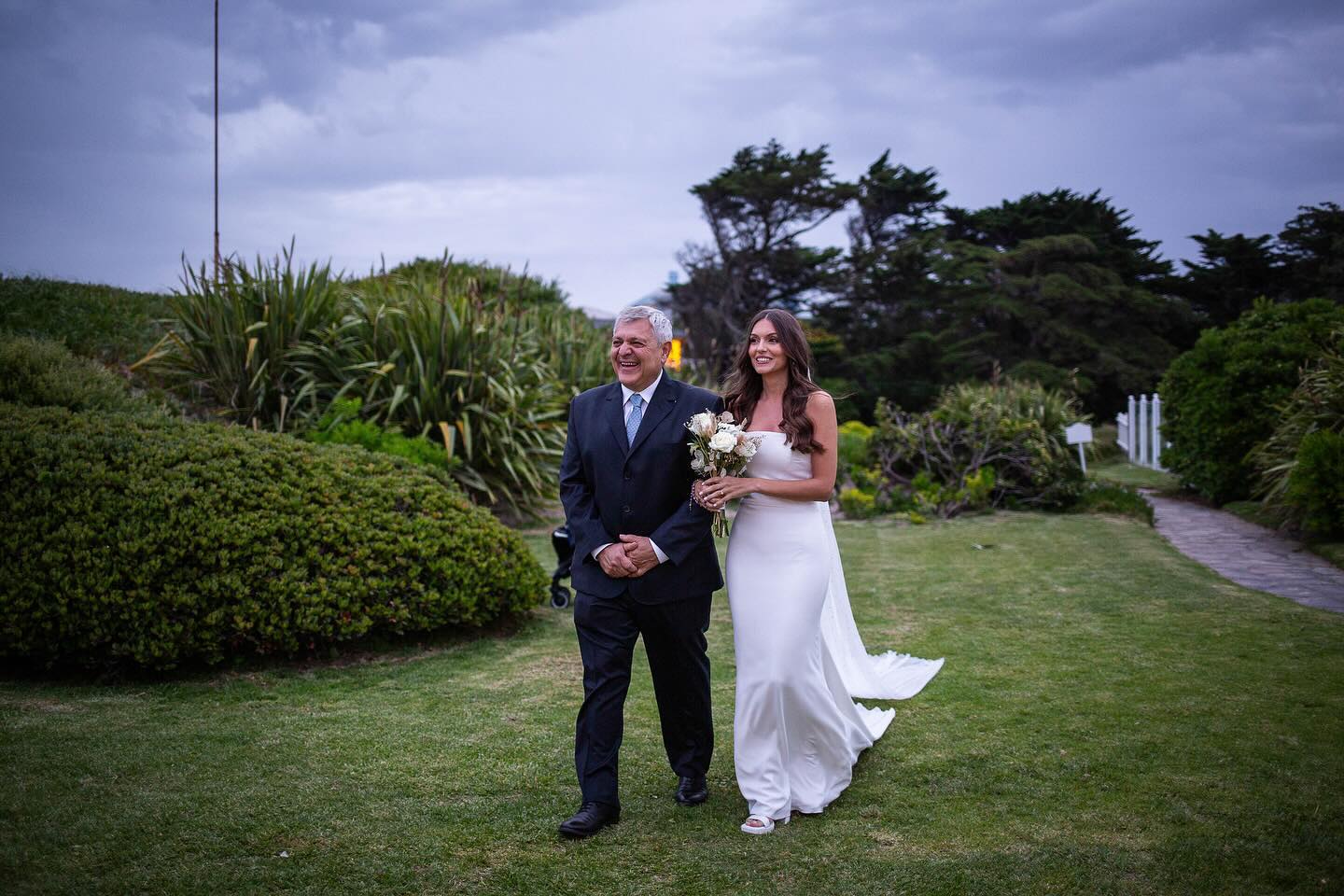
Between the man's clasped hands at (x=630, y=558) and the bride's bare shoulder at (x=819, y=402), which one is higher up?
the bride's bare shoulder at (x=819, y=402)

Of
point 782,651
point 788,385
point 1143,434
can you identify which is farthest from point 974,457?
point 782,651

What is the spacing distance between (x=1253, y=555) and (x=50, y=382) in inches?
421

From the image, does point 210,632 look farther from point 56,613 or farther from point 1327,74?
point 1327,74

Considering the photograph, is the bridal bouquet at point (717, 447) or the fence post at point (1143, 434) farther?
the fence post at point (1143, 434)

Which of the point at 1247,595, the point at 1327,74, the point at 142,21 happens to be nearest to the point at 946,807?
the point at 1247,595

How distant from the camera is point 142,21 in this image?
11.6 meters

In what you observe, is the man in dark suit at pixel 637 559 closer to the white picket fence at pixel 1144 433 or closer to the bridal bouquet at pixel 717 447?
the bridal bouquet at pixel 717 447

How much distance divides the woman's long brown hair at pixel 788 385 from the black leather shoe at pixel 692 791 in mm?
1476

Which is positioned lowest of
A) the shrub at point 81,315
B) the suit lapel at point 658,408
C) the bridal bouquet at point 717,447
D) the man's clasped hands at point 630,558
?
the man's clasped hands at point 630,558

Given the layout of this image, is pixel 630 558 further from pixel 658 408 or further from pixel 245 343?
pixel 245 343

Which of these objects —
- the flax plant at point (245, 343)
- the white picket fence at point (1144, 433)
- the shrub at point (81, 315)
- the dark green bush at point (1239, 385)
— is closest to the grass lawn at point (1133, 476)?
the white picket fence at point (1144, 433)

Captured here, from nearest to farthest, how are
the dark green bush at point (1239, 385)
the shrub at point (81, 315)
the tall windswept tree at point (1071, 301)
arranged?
1. the shrub at point (81, 315)
2. the dark green bush at point (1239, 385)
3. the tall windswept tree at point (1071, 301)

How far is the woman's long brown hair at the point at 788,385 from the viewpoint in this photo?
4309 millimetres

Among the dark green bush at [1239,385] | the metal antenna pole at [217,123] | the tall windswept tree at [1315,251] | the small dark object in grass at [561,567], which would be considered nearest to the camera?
the small dark object in grass at [561,567]
